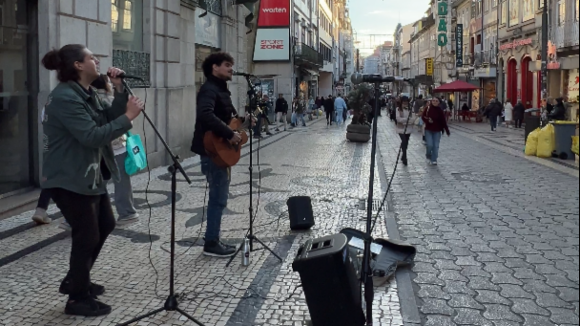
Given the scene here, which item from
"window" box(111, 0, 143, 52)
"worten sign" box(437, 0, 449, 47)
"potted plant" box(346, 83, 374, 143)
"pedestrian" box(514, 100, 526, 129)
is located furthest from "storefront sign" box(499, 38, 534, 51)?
"window" box(111, 0, 143, 52)

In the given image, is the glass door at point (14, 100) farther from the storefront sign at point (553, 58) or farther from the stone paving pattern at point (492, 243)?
the storefront sign at point (553, 58)

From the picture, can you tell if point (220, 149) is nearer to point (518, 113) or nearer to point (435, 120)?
point (435, 120)

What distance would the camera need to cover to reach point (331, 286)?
401cm

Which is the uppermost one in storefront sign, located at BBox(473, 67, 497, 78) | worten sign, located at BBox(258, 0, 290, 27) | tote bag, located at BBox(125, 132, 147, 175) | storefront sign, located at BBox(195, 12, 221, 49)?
worten sign, located at BBox(258, 0, 290, 27)

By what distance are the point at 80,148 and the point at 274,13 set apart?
32.5 metres

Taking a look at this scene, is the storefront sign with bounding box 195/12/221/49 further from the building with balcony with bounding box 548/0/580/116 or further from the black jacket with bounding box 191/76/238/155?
the building with balcony with bounding box 548/0/580/116

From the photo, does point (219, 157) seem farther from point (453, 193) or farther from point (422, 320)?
point (453, 193)

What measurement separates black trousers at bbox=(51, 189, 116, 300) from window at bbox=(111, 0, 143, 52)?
8119 mm

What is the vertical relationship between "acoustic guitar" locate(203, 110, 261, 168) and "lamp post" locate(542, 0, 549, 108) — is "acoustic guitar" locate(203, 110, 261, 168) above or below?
below

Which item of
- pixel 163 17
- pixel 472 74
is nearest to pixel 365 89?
pixel 163 17

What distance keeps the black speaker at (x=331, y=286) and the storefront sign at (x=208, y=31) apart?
1309 cm

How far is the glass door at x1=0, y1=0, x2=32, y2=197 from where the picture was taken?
28.9ft

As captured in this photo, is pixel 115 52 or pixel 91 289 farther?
pixel 115 52

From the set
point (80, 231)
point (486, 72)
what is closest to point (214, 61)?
point (80, 231)
